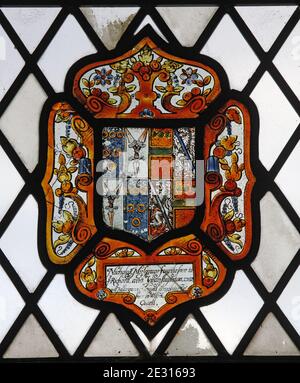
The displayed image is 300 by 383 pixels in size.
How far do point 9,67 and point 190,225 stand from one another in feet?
2.28

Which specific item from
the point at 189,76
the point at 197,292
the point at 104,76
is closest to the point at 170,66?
the point at 189,76

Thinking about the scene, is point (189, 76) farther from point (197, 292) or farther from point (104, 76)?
point (197, 292)

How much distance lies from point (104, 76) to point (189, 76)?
0.81ft

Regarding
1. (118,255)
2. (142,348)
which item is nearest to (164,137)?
(118,255)

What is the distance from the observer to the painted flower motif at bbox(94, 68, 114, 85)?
166cm

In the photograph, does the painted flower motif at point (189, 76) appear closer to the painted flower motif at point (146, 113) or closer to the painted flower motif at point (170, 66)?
the painted flower motif at point (170, 66)

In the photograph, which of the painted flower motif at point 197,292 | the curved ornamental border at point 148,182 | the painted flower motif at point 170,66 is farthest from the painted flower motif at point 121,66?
the painted flower motif at point 197,292

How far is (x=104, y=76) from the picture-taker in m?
1.67

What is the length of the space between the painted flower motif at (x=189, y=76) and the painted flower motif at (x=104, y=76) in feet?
0.68

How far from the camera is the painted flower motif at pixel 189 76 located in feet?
5.46

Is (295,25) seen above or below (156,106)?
above

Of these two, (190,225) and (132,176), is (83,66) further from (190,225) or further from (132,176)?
(190,225)

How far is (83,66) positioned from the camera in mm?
1659

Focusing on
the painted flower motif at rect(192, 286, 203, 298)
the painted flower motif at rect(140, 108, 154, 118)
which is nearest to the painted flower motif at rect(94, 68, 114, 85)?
the painted flower motif at rect(140, 108, 154, 118)
